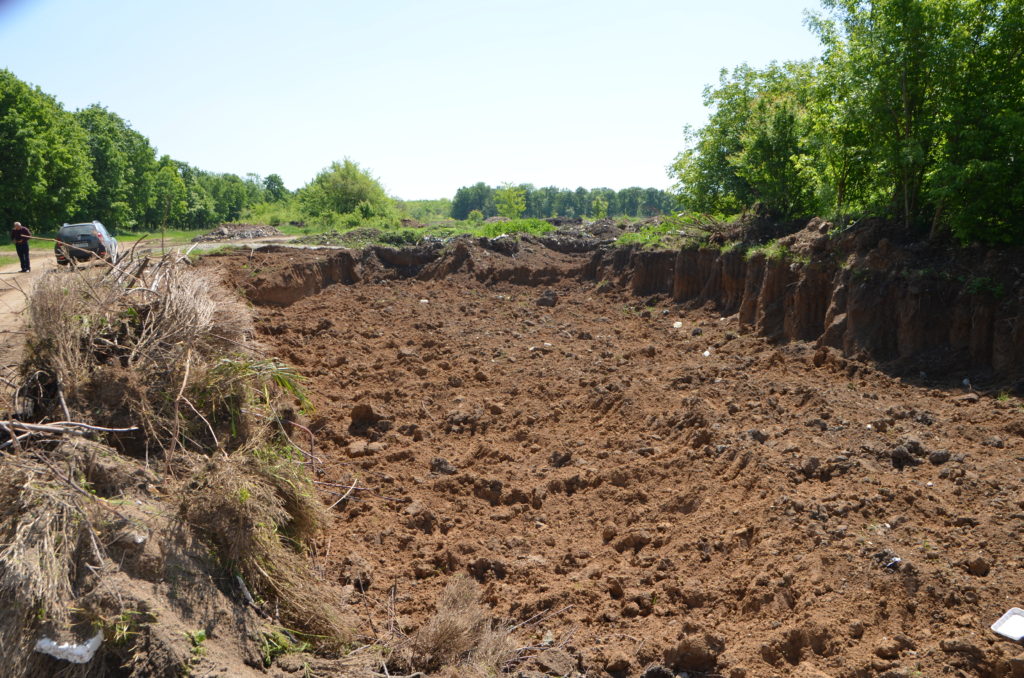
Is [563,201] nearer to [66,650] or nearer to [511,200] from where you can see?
[511,200]

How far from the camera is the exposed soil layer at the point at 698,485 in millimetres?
4508

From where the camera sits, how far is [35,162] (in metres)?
28.5

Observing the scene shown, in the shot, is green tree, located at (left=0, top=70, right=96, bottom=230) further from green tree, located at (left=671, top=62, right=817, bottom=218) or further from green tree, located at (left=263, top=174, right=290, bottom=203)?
green tree, located at (left=263, top=174, right=290, bottom=203)

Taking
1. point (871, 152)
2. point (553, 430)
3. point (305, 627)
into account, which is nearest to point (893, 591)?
point (305, 627)

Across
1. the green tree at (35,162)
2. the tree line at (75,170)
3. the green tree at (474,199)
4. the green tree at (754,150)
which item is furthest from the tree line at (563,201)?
the green tree at (754,150)

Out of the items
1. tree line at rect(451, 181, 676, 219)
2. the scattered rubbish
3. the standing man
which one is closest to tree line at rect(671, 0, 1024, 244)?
the scattered rubbish

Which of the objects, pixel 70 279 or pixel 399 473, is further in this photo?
pixel 399 473

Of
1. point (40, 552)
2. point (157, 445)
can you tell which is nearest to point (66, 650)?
point (40, 552)

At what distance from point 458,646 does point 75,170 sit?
35187 millimetres

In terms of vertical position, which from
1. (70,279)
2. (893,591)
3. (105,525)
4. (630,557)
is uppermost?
(70,279)

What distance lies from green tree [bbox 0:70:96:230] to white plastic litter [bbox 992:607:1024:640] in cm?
3346

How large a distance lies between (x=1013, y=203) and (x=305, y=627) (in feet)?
27.3

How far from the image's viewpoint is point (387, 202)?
3997 centimetres

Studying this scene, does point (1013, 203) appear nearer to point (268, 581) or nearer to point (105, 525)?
point (268, 581)
